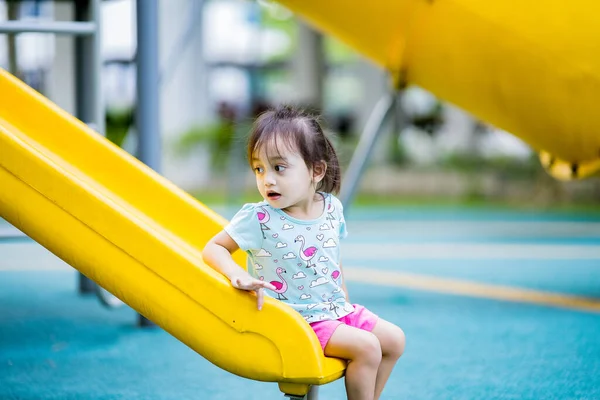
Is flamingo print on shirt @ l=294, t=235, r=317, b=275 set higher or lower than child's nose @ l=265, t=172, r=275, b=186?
lower

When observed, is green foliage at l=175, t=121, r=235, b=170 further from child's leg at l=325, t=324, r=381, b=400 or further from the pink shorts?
child's leg at l=325, t=324, r=381, b=400

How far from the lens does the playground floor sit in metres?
2.25

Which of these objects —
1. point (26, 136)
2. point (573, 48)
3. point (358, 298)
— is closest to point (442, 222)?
point (358, 298)

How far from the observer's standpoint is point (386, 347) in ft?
5.73

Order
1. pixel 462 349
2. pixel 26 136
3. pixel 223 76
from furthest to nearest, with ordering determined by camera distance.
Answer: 1. pixel 223 76
2. pixel 462 349
3. pixel 26 136

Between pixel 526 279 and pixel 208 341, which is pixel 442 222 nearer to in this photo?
pixel 526 279

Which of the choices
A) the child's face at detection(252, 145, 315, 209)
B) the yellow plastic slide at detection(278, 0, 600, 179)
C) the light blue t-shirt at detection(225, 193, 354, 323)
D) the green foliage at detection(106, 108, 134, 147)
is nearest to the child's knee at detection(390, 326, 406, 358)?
the light blue t-shirt at detection(225, 193, 354, 323)

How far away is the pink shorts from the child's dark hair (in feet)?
1.07

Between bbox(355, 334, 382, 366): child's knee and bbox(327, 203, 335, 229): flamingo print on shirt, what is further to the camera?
bbox(327, 203, 335, 229): flamingo print on shirt

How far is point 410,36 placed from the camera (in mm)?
3340

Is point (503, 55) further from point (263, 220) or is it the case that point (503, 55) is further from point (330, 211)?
point (263, 220)

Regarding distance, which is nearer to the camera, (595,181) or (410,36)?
(410,36)

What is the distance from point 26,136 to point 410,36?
1.65m

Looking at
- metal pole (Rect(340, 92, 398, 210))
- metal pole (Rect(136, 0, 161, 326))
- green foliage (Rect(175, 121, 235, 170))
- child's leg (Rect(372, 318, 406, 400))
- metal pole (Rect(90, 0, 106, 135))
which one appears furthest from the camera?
green foliage (Rect(175, 121, 235, 170))
